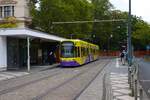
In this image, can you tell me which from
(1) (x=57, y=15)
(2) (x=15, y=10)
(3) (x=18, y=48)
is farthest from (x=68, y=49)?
(2) (x=15, y=10)

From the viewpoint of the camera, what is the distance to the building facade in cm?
6338

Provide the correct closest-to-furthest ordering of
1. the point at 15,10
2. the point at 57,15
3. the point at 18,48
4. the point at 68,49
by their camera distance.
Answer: the point at 18,48 < the point at 68,49 < the point at 15,10 < the point at 57,15

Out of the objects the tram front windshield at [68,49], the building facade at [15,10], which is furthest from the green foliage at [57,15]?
the tram front windshield at [68,49]

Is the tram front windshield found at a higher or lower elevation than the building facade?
lower

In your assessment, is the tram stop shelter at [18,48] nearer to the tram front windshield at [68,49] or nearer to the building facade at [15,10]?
the tram front windshield at [68,49]

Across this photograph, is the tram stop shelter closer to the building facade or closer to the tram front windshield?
the tram front windshield

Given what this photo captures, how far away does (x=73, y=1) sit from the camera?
74688mm

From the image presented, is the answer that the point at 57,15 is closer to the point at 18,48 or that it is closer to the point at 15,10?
the point at 15,10

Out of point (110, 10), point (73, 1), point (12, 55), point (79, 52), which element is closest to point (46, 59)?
point (79, 52)

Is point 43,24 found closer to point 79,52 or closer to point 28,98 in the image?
point 79,52

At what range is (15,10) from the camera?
6381 centimetres

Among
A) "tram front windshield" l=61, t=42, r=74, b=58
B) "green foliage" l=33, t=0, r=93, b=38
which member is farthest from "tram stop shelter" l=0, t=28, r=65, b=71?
"green foliage" l=33, t=0, r=93, b=38

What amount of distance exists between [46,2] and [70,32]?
10.7m

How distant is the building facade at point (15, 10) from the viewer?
63375mm
